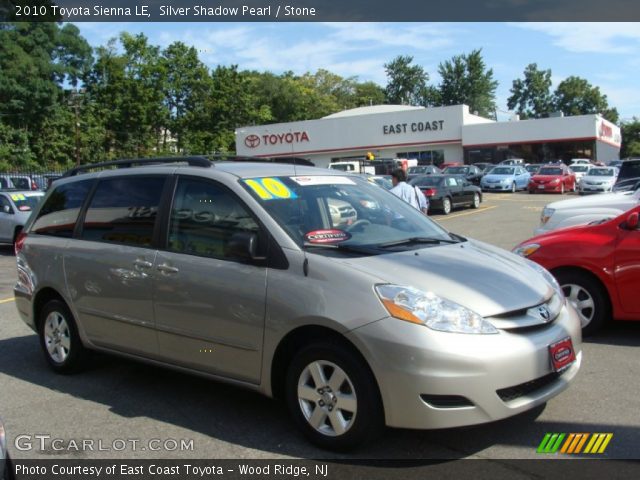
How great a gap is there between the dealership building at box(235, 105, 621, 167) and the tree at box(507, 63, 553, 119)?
6781 cm

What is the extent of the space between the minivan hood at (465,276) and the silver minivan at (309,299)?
1cm

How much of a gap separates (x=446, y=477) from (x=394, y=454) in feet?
1.26

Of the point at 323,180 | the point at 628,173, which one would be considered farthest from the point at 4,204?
the point at 628,173

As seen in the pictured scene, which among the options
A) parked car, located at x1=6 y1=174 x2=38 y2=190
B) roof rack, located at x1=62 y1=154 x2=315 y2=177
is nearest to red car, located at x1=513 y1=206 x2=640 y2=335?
roof rack, located at x1=62 y1=154 x2=315 y2=177

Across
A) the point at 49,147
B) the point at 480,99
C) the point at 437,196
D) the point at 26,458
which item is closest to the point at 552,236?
the point at 26,458

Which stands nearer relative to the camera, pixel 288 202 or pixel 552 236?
pixel 288 202

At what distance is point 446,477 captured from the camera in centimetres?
346

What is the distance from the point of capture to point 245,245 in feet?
13.2

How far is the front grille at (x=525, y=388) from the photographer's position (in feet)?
11.7

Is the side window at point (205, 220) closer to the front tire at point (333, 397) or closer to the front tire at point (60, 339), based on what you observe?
the front tire at point (333, 397)

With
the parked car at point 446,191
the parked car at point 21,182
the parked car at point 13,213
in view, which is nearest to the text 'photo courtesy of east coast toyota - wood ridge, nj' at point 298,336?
the parked car at point 13,213

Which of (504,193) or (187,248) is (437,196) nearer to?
(504,193)

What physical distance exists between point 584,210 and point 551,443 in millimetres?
6872

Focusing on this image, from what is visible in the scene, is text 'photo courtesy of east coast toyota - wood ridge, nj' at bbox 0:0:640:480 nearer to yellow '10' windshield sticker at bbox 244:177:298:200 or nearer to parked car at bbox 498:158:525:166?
yellow '10' windshield sticker at bbox 244:177:298:200
